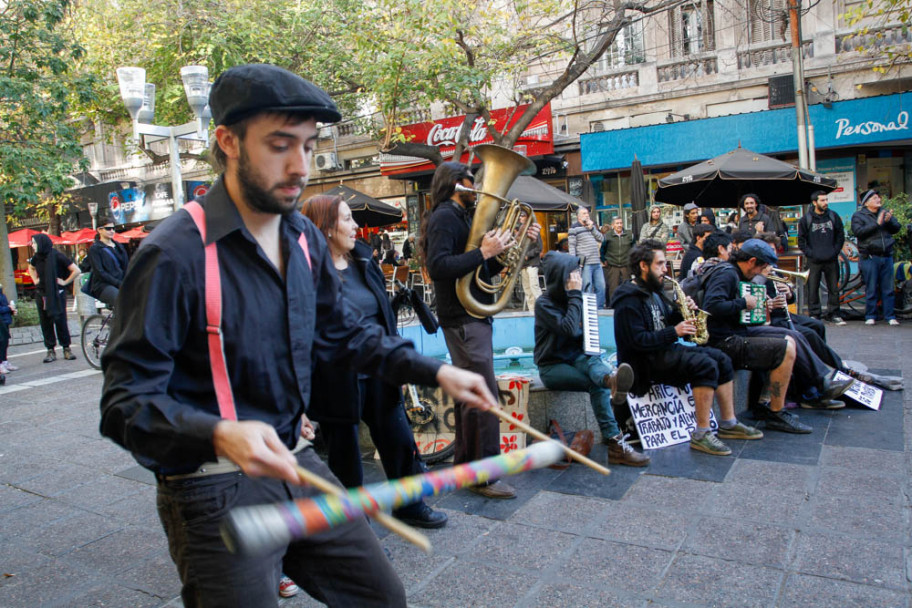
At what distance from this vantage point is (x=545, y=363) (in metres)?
5.23

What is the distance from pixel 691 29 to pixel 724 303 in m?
14.0

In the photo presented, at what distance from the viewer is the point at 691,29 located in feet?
57.7

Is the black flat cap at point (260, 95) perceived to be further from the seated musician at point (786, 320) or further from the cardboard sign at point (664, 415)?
the seated musician at point (786, 320)

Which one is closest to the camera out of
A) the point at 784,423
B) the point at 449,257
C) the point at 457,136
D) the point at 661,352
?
the point at 449,257

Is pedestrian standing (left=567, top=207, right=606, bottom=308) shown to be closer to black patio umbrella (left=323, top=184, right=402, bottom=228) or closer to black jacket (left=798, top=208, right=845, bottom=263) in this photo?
black jacket (left=798, top=208, right=845, bottom=263)

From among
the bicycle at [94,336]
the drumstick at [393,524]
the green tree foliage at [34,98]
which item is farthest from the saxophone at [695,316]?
the green tree foliage at [34,98]

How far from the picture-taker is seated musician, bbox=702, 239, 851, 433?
5.73 metres

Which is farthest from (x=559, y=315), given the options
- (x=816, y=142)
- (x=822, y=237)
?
(x=816, y=142)

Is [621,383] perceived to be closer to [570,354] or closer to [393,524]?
[570,354]

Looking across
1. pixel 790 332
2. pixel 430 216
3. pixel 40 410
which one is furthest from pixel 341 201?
pixel 40 410

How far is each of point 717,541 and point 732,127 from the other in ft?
47.5

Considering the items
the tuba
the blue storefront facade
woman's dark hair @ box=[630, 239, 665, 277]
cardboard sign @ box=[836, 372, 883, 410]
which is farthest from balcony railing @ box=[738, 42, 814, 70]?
the tuba

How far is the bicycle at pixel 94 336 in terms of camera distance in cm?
980

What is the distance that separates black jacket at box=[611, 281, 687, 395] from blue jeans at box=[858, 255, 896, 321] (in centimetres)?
675
